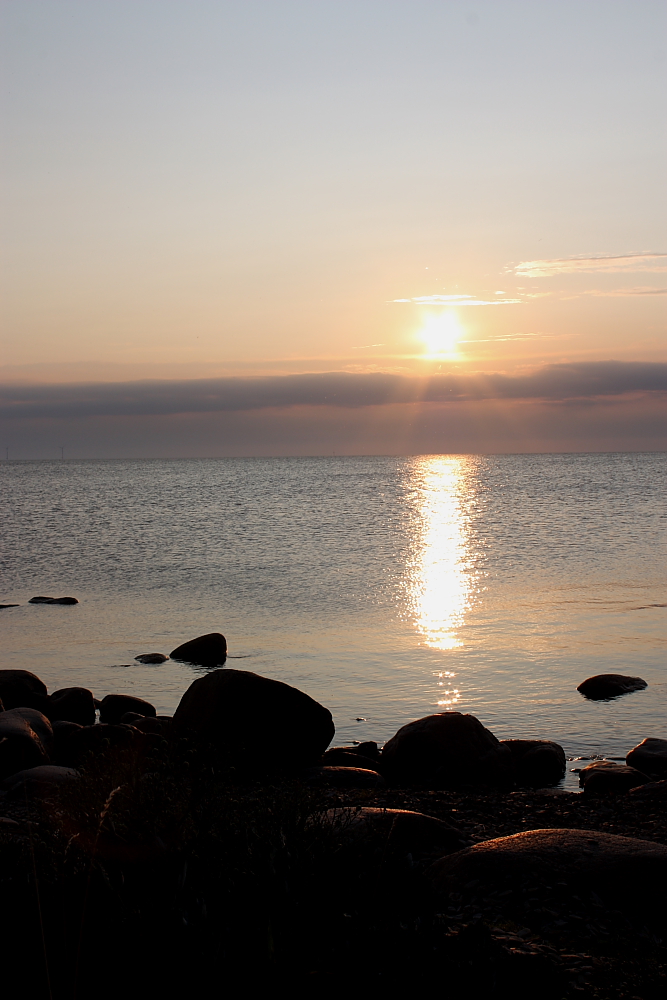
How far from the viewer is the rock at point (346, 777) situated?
33.2ft

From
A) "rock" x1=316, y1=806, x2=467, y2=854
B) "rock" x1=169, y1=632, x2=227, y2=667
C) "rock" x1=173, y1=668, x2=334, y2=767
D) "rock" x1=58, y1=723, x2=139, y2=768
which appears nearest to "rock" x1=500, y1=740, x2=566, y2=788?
"rock" x1=173, y1=668, x2=334, y2=767

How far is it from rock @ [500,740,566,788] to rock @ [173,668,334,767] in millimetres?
Answer: 2568

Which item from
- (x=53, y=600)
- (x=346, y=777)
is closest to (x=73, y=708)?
(x=346, y=777)

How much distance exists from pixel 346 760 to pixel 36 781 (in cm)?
389

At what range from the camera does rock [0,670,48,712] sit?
45.8 ft

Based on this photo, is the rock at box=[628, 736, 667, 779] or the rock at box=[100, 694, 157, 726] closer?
the rock at box=[628, 736, 667, 779]

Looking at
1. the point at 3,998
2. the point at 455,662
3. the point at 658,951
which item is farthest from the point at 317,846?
the point at 455,662

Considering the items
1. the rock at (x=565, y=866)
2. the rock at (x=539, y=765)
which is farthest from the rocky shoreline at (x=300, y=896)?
the rock at (x=539, y=765)

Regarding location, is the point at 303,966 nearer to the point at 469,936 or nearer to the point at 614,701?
the point at 469,936

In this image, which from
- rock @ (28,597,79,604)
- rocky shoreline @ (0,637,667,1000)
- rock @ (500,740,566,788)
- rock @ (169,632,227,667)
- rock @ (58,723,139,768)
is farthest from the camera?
rock @ (28,597,79,604)

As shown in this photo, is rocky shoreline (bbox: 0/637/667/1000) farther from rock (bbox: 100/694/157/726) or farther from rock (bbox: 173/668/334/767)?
rock (bbox: 100/694/157/726)

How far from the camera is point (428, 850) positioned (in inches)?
281

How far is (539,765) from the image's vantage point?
35.3ft

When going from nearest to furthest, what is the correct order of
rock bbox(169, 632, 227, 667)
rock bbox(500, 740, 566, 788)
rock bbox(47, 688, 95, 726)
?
rock bbox(500, 740, 566, 788) < rock bbox(47, 688, 95, 726) < rock bbox(169, 632, 227, 667)
